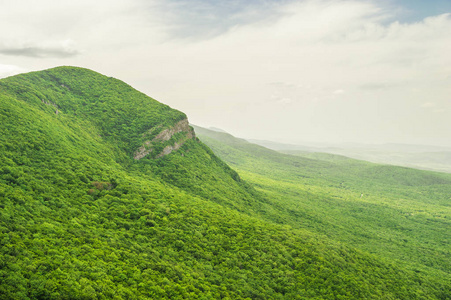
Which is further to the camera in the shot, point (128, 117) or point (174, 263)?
A: point (128, 117)

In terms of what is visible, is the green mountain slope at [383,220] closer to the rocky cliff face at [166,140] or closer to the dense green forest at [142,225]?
the dense green forest at [142,225]

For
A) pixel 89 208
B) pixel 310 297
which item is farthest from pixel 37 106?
pixel 310 297

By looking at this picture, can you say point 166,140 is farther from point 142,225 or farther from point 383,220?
point 383,220

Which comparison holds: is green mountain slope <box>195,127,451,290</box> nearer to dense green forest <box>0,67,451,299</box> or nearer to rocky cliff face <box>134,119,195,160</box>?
dense green forest <box>0,67,451,299</box>

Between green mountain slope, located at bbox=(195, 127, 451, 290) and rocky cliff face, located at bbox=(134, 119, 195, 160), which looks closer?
rocky cliff face, located at bbox=(134, 119, 195, 160)

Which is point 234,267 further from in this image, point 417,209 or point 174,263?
point 417,209

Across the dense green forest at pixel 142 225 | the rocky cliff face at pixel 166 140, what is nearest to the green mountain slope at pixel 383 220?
the dense green forest at pixel 142 225

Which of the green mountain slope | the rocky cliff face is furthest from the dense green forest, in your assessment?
the green mountain slope

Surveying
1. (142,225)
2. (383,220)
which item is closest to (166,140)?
(142,225)
